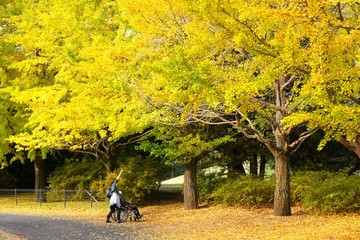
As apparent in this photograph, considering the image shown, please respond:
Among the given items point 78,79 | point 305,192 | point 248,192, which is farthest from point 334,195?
point 78,79

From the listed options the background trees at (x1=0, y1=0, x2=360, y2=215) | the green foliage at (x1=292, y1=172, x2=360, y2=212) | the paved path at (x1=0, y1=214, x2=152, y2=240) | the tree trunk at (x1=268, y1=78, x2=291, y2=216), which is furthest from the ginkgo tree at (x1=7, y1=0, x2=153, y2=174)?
the green foliage at (x1=292, y1=172, x2=360, y2=212)

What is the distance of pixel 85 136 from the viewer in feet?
67.5

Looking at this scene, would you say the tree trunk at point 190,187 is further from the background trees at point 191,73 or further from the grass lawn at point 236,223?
the grass lawn at point 236,223

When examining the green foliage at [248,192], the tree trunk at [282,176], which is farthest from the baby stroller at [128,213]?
the tree trunk at [282,176]

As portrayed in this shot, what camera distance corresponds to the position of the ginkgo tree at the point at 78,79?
14.7 metres

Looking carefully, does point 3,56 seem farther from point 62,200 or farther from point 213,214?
point 213,214

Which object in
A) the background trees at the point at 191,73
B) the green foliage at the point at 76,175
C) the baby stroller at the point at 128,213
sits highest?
the background trees at the point at 191,73

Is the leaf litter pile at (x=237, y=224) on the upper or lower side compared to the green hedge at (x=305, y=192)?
lower

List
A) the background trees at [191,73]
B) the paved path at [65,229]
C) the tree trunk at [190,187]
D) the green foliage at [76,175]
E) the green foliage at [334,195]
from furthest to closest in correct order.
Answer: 1. the green foliage at [76,175]
2. the tree trunk at [190,187]
3. the green foliage at [334,195]
4. the paved path at [65,229]
5. the background trees at [191,73]

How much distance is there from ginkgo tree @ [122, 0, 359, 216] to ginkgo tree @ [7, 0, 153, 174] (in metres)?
1.36

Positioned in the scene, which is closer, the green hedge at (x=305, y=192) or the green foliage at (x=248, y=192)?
the green hedge at (x=305, y=192)

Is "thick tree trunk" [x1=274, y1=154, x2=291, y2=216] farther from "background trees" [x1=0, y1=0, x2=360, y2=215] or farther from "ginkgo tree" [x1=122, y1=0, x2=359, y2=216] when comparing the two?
"ginkgo tree" [x1=122, y1=0, x2=359, y2=216]

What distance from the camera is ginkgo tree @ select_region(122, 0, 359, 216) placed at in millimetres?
7934

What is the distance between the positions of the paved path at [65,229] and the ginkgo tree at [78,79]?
2.95 meters
